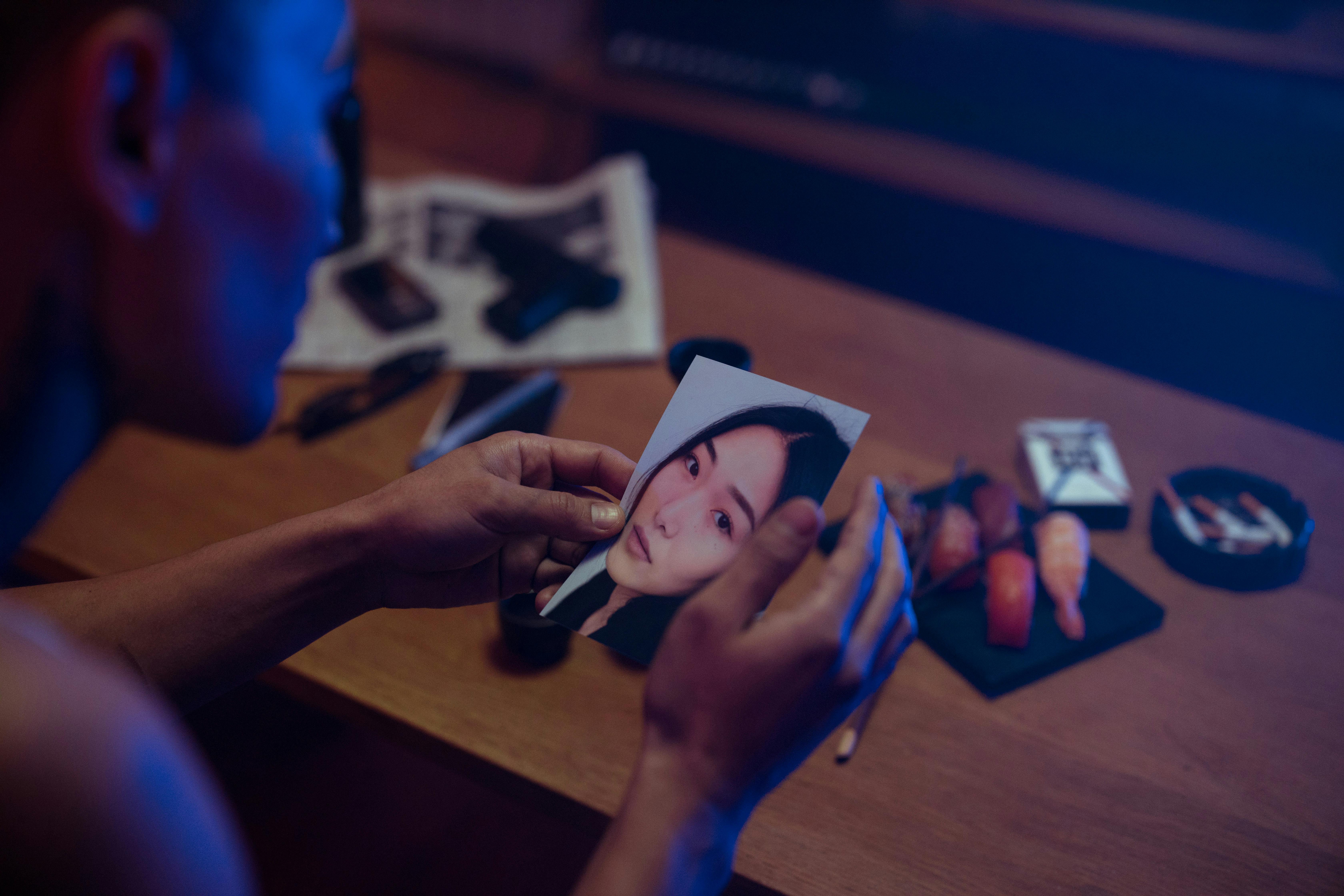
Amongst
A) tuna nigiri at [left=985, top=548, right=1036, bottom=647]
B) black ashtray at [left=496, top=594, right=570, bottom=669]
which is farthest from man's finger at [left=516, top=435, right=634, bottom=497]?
tuna nigiri at [left=985, top=548, right=1036, bottom=647]

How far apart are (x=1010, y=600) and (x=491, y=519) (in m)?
0.43

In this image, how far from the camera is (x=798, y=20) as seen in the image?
1.77 meters

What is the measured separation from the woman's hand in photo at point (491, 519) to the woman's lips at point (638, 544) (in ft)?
0.03

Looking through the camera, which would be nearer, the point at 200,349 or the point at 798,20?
the point at 200,349

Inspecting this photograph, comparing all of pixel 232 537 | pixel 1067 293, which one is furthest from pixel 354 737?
pixel 1067 293

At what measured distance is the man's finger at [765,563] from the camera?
18.0 inches

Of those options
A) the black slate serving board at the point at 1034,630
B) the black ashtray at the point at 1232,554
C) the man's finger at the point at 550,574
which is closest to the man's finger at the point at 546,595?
the man's finger at the point at 550,574

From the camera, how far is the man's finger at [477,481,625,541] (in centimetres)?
57

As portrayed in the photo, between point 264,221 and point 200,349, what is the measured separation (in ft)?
0.28

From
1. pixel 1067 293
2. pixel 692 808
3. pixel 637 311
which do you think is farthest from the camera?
pixel 1067 293

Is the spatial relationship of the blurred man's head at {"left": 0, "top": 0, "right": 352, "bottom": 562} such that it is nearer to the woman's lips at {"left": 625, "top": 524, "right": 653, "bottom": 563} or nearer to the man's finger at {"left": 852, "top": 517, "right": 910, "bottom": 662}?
the woman's lips at {"left": 625, "top": 524, "right": 653, "bottom": 563}

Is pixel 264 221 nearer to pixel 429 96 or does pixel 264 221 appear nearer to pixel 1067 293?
pixel 1067 293

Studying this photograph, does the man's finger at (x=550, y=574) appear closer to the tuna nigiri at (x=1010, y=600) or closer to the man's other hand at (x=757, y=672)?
the man's other hand at (x=757, y=672)

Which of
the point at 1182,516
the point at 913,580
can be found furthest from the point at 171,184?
the point at 1182,516
